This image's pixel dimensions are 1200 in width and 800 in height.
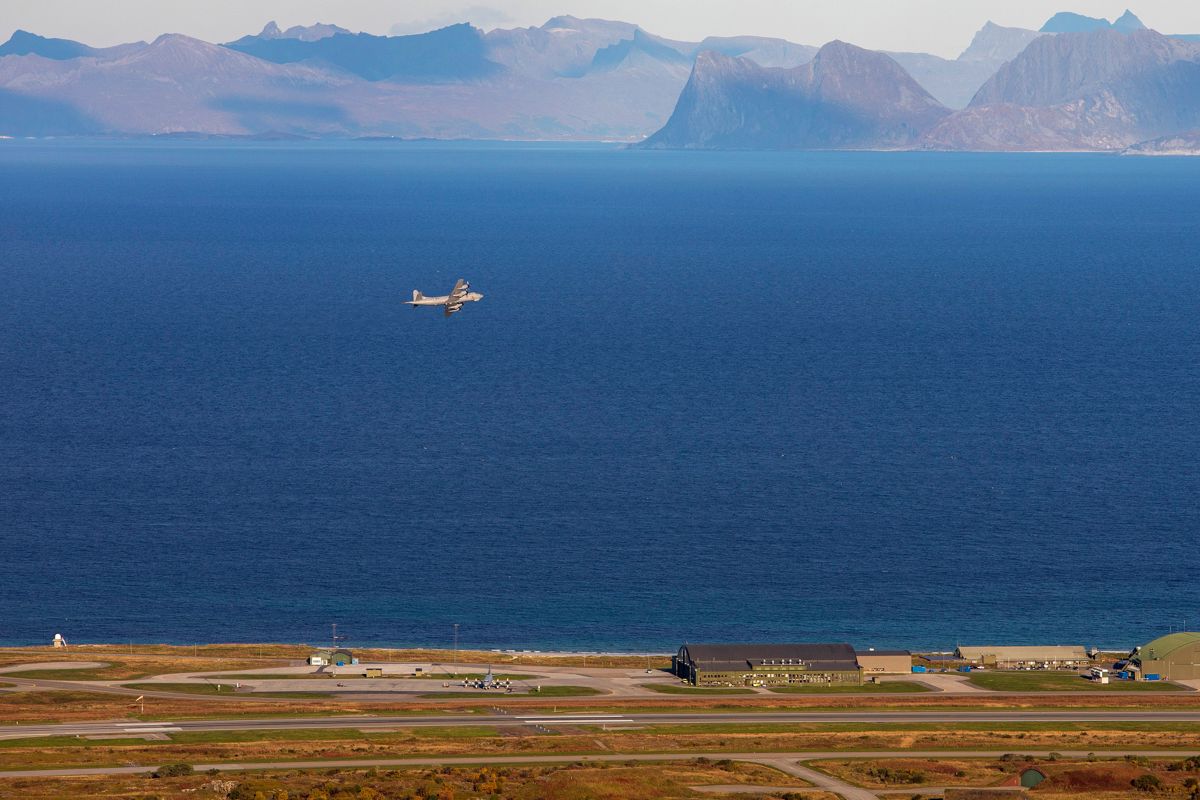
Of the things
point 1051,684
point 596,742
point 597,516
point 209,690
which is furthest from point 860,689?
point 597,516

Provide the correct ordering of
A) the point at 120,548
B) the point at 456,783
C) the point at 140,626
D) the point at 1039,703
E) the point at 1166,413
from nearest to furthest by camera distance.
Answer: the point at 456,783 → the point at 1039,703 → the point at 140,626 → the point at 120,548 → the point at 1166,413

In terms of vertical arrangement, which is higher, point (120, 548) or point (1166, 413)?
point (1166, 413)

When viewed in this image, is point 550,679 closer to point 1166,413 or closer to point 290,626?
point 290,626

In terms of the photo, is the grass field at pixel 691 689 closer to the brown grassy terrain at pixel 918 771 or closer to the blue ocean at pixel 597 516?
the blue ocean at pixel 597 516

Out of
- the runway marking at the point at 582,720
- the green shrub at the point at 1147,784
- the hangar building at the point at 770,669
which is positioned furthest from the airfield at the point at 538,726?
the hangar building at the point at 770,669

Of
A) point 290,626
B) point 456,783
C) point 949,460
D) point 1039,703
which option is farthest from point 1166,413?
point 456,783

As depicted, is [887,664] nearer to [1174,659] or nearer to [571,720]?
[1174,659]

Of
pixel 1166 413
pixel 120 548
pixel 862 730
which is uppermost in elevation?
pixel 1166 413
